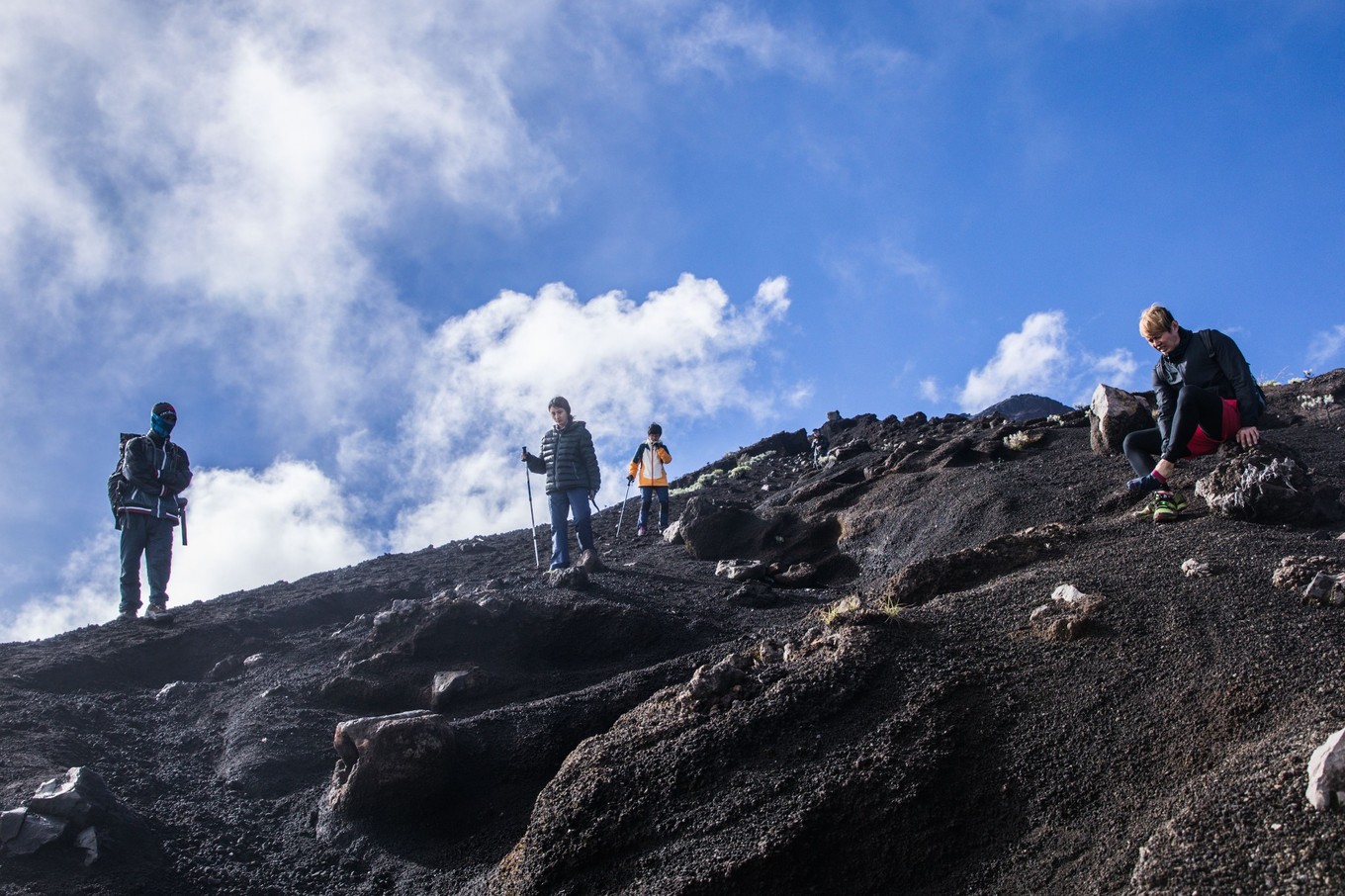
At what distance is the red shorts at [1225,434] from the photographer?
799 cm

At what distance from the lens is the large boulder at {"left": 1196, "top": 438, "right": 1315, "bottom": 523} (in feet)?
24.5

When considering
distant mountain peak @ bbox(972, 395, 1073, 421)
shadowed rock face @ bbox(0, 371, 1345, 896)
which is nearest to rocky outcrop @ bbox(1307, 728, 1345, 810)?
shadowed rock face @ bbox(0, 371, 1345, 896)

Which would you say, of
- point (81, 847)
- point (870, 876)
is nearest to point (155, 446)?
point (81, 847)

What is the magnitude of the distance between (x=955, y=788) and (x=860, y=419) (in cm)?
2257

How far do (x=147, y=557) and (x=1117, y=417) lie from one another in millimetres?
12777

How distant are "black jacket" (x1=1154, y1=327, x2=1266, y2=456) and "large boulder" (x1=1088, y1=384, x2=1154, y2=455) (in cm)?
409

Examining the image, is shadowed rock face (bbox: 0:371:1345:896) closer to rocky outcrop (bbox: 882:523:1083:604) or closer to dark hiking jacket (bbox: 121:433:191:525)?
rocky outcrop (bbox: 882:523:1083:604)

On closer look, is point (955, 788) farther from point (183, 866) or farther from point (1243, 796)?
point (183, 866)

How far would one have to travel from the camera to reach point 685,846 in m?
4.76

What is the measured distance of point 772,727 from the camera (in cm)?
532

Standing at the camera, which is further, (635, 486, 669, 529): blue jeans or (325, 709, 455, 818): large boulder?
(635, 486, 669, 529): blue jeans

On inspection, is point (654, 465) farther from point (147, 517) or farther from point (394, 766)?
point (394, 766)

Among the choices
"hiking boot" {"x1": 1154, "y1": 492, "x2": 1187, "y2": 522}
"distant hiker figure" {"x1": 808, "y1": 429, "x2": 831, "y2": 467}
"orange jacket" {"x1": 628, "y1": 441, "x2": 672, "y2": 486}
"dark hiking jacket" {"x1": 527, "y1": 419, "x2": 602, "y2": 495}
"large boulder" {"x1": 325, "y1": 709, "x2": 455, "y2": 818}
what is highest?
"distant hiker figure" {"x1": 808, "y1": 429, "x2": 831, "y2": 467}

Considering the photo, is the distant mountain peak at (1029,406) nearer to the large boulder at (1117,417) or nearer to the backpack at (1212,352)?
the large boulder at (1117,417)
